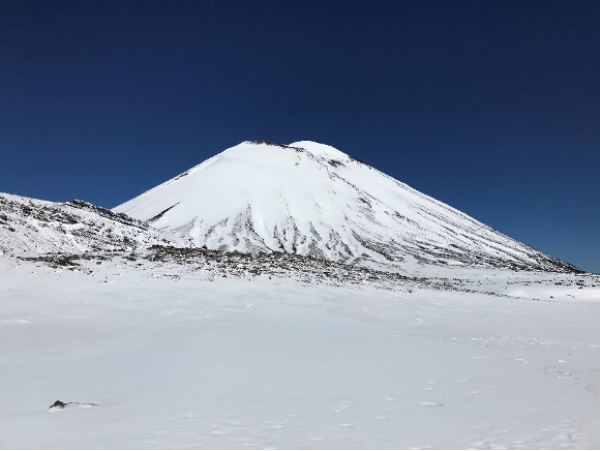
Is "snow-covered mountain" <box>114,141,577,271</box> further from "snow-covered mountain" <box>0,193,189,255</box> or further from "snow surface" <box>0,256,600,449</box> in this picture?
"snow surface" <box>0,256,600,449</box>

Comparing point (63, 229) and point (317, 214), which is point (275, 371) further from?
point (317, 214)

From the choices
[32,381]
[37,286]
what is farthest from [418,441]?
[37,286]

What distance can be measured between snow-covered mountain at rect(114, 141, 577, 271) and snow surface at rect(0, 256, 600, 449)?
46741 mm

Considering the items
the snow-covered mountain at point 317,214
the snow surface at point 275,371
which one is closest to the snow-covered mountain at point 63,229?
the snow surface at point 275,371

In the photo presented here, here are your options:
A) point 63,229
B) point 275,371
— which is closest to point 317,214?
point 63,229

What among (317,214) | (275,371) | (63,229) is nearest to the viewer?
(275,371)

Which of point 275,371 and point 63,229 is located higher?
point 63,229

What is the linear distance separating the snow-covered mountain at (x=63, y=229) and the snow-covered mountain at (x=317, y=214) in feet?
89.4

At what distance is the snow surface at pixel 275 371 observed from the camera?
4820 millimetres

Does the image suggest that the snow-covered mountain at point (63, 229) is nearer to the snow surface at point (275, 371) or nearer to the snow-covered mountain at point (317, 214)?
the snow surface at point (275, 371)

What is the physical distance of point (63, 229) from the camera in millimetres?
30453

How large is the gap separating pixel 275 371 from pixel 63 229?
2877cm

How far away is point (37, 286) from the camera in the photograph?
1545 cm

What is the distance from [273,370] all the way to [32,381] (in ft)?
14.3
